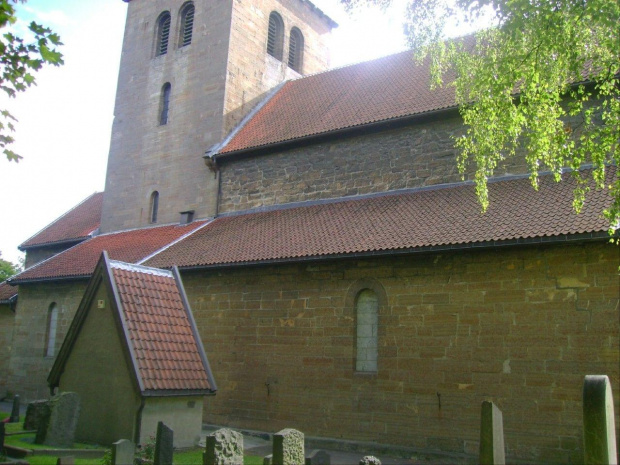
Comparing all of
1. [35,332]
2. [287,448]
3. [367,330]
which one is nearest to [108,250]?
[35,332]

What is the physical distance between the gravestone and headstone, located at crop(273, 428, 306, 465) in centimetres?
226

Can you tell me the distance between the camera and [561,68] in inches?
361

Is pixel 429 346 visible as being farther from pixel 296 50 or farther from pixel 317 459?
pixel 296 50

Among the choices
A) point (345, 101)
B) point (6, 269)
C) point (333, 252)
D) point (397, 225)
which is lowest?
point (333, 252)

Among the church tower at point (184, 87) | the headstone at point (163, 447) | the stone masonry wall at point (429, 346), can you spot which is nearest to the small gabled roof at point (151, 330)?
the headstone at point (163, 447)

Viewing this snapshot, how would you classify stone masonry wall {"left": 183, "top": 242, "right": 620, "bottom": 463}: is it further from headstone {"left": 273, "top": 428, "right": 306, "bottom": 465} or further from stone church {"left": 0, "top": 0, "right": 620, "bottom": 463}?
headstone {"left": 273, "top": 428, "right": 306, "bottom": 465}

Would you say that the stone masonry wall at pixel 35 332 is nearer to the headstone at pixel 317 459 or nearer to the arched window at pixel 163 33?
the arched window at pixel 163 33

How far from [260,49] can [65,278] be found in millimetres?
10543

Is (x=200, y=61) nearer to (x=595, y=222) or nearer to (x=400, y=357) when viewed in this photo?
(x=400, y=357)

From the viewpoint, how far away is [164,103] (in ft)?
73.1

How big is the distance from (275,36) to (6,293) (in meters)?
14.4

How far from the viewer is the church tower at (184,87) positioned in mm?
20438

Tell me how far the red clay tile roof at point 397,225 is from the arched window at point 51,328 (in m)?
5.59

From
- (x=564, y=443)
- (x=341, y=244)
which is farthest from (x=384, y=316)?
(x=564, y=443)
